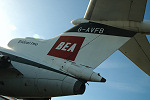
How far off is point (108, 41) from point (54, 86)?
7.19 ft

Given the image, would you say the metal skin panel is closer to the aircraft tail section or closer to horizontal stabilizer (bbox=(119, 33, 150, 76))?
the aircraft tail section

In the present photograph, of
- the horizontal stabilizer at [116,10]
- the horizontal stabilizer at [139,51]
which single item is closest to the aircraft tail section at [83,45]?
the horizontal stabilizer at [116,10]

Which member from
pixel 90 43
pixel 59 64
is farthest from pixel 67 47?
pixel 90 43

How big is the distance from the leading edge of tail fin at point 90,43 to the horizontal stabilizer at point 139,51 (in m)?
0.70

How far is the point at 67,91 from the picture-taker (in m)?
4.04

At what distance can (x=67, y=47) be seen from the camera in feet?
16.5

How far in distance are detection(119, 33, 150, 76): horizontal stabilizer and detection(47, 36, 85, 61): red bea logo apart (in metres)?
1.89

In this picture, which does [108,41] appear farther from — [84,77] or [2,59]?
Answer: [2,59]

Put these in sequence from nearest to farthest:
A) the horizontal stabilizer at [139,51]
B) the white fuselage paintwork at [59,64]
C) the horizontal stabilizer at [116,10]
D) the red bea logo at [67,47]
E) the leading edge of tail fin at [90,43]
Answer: the horizontal stabilizer at [116,10] → the white fuselage paintwork at [59,64] → the leading edge of tail fin at [90,43] → the red bea logo at [67,47] → the horizontal stabilizer at [139,51]

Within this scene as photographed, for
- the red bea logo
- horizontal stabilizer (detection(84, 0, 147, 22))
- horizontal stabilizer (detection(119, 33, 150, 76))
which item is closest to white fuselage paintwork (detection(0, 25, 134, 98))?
the red bea logo

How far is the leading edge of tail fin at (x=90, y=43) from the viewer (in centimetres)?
446

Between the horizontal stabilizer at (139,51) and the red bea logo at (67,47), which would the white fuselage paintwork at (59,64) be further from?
the horizontal stabilizer at (139,51)

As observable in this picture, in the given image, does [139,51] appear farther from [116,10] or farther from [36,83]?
[36,83]

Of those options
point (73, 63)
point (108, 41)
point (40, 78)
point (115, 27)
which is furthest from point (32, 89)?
point (115, 27)
